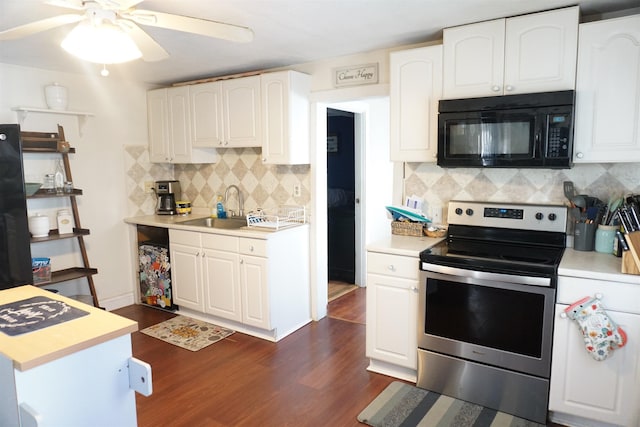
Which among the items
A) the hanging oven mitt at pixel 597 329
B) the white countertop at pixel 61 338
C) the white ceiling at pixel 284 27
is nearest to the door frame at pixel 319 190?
the white ceiling at pixel 284 27

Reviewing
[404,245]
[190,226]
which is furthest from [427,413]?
[190,226]

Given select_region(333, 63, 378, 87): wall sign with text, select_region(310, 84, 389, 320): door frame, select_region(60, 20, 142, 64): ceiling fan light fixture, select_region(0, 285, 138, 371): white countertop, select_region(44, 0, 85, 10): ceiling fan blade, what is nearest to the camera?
select_region(0, 285, 138, 371): white countertop

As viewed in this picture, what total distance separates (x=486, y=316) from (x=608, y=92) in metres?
1.33

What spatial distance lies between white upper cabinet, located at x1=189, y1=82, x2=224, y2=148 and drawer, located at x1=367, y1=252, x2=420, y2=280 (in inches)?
74.8

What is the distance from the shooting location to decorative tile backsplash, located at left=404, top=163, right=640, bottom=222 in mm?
2506

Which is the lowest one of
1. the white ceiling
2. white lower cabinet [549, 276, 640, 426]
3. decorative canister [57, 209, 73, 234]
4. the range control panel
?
white lower cabinet [549, 276, 640, 426]

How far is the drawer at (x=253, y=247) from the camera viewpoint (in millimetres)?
3330

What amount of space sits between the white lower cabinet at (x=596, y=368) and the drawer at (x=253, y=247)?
1.99 m

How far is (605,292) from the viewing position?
2107mm

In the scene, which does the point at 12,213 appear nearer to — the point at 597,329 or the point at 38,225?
the point at 38,225

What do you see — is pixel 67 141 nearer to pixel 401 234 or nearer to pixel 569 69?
pixel 401 234

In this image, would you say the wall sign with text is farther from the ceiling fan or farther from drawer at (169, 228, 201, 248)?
drawer at (169, 228, 201, 248)

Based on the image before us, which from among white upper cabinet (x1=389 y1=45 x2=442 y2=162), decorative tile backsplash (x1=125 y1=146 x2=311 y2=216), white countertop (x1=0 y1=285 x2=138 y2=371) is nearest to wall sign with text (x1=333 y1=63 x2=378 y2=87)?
white upper cabinet (x1=389 y1=45 x2=442 y2=162)

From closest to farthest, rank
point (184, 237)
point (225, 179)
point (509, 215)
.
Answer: point (509, 215) < point (184, 237) < point (225, 179)
